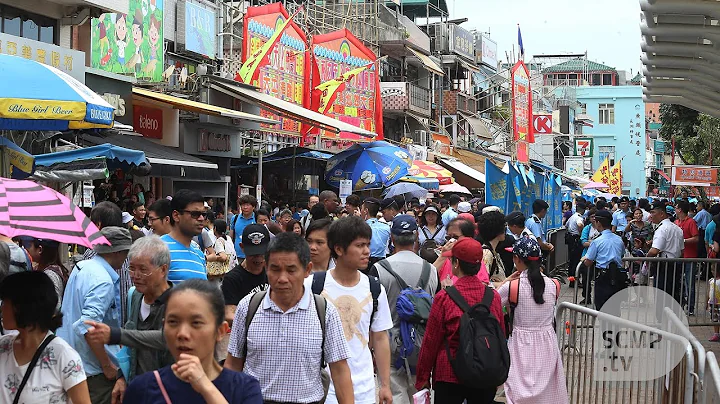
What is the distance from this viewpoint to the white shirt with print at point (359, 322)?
564 cm

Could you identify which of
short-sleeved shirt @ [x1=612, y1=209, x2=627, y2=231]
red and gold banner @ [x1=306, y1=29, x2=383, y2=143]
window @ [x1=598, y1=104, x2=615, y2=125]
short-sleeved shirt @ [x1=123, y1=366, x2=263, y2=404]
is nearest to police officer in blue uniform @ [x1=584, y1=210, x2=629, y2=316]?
short-sleeved shirt @ [x1=123, y1=366, x2=263, y2=404]

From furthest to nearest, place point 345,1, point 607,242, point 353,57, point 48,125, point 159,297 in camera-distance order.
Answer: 1. point 345,1
2. point 353,57
3. point 607,242
4. point 48,125
5. point 159,297

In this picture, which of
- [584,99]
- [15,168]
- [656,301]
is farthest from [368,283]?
[584,99]

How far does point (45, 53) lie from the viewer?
16.6 metres

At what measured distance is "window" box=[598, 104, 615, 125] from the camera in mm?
92000

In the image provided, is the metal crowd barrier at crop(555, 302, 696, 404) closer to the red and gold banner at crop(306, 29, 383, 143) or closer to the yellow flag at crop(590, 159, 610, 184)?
the red and gold banner at crop(306, 29, 383, 143)

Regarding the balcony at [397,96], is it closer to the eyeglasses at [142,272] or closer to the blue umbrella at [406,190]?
the blue umbrella at [406,190]

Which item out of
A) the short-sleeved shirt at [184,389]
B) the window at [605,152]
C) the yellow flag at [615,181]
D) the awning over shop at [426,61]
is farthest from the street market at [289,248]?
the window at [605,152]

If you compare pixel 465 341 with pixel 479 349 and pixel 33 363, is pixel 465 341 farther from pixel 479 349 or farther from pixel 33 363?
pixel 33 363

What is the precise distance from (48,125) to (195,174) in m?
11.9

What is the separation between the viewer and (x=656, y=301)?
12492 millimetres

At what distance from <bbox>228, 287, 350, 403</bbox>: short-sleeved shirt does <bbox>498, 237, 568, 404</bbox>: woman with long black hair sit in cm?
327

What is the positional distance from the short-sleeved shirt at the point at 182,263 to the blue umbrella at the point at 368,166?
18.9m

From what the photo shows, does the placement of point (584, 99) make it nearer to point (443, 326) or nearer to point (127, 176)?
point (127, 176)
